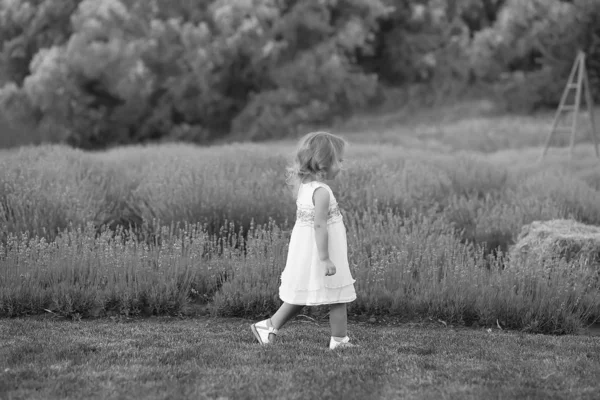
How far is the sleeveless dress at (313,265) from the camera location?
16.1 feet

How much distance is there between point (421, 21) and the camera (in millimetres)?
23109

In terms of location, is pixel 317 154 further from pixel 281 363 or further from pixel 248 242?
pixel 248 242

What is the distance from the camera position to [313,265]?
4910mm

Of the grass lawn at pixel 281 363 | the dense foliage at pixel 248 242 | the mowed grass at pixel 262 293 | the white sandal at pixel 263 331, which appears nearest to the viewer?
the grass lawn at pixel 281 363

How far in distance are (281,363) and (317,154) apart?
4.17ft

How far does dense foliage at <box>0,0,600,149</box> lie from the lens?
19.8 metres

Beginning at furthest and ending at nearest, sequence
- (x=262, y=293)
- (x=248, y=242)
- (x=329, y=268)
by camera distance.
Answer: (x=248, y=242), (x=262, y=293), (x=329, y=268)

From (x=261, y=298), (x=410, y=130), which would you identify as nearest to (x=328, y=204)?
(x=261, y=298)

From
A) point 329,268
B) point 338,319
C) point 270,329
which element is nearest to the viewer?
point 329,268

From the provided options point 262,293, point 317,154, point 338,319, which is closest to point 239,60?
point 262,293

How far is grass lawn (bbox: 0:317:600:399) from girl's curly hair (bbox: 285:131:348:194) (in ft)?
3.64

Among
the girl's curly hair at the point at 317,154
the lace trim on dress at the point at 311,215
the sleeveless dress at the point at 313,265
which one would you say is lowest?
the sleeveless dress at the point at 313,265

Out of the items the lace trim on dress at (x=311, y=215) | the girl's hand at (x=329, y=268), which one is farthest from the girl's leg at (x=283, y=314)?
the lace trim on dress at (x=311, y=215)

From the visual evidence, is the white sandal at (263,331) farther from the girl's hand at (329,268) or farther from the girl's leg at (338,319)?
the girl's hand at (329,268)
